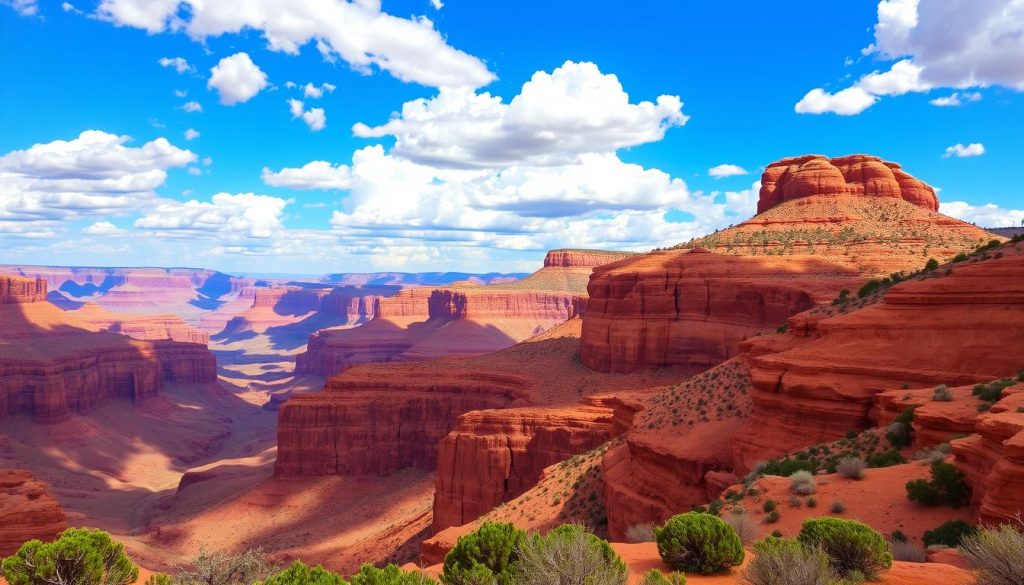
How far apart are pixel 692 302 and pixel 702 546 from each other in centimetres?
4376

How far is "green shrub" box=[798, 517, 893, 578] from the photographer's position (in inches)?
461

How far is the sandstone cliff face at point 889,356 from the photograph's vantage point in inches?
921

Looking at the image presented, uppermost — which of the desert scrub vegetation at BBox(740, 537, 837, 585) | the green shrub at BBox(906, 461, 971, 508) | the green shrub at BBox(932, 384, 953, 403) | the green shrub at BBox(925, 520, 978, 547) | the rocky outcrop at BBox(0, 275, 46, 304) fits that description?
the rocky outcrop at BBox(0, 275, 46, 304)

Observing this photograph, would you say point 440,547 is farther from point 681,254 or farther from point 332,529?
point 681,254

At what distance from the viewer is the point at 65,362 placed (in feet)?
335

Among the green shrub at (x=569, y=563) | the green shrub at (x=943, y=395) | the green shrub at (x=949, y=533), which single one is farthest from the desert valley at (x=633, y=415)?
the green shrub at (x=569, y=563)

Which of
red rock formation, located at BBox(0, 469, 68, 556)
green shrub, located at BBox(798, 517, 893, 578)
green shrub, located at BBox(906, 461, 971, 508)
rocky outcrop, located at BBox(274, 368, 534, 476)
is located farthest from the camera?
rocky outcrop, located at BBox(274, 368, 534, 476)

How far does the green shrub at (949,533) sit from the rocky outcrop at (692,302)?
31032 millimetres

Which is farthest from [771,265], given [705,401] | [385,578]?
[385,578]

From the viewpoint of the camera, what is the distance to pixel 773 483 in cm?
1923

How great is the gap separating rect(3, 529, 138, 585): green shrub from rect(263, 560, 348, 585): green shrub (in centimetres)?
573

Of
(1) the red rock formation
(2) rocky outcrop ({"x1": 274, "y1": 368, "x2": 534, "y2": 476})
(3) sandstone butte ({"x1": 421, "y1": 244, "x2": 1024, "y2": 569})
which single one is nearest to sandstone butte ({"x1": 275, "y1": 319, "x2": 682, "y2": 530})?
(2) rocky outcrop ({"x1": 274, "y1": 368, "x2": 534, "y2": 476})

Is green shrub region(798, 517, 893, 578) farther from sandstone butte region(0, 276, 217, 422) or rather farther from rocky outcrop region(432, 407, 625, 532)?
sandstone butte region(0, 276, 217, 422)

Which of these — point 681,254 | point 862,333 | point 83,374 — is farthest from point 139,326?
point 862,333
